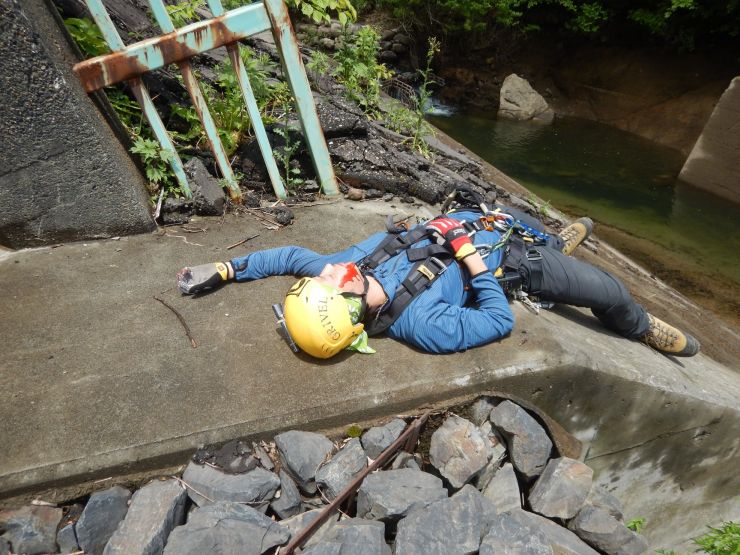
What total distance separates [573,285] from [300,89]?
103 inches

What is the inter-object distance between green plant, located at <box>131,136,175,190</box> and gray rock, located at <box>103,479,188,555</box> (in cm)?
247

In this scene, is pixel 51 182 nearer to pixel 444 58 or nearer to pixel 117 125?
pixel 117 125

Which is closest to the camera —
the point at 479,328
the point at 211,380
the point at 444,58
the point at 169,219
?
the point at 211,380

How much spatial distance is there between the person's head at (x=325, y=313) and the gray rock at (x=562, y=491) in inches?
52.2

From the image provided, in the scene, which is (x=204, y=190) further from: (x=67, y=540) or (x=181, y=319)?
(x=67, y=540)

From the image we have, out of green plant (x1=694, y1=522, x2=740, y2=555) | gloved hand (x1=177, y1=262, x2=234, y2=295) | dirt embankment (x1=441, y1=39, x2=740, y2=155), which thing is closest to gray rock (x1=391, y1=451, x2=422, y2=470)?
gloved hand (x1=177, y1=262, x2=234, y2=295)

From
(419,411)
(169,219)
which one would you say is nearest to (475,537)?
(419,411)

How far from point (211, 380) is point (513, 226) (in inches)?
91.9

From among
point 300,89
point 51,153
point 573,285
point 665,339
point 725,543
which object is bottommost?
point 725,543

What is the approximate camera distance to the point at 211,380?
8.04 feet

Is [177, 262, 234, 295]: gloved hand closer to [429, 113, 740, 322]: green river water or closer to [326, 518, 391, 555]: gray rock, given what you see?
[326, 518, 391, 555]: gray rock

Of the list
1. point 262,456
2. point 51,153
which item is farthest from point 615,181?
point 51,153

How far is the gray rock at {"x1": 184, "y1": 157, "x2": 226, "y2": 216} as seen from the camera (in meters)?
3.79

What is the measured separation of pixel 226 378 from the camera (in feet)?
8.10
